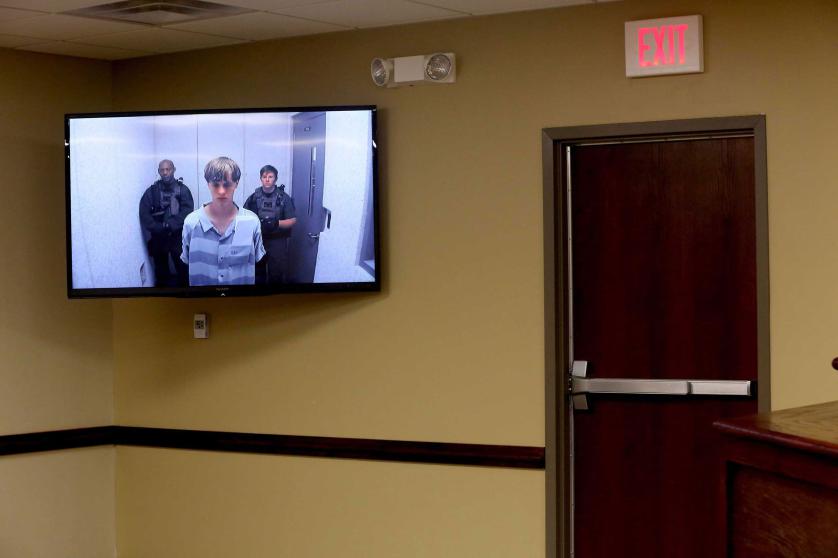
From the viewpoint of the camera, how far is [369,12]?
4312mm

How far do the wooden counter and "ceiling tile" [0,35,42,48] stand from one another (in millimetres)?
3836

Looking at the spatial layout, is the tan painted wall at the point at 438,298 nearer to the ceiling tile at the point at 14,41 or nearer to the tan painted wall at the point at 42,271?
the tan painted wall at the point at 42,271

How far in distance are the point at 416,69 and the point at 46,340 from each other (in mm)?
2203

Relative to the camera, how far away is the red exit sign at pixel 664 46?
13.2ft

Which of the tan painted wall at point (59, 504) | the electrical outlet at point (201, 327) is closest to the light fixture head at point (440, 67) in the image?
the electrical outlet at point (201, 327)

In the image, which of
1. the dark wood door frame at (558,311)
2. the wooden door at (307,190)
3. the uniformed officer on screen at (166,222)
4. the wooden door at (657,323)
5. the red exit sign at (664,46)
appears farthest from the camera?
the uniformed officer on screen at (166,222)

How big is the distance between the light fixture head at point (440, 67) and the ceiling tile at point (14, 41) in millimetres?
1784

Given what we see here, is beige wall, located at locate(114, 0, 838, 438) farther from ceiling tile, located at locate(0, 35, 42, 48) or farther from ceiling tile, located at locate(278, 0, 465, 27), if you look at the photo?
ceiling tile, located at locate(0, 35, 42, 48)

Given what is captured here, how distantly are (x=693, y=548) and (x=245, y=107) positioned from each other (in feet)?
9.02

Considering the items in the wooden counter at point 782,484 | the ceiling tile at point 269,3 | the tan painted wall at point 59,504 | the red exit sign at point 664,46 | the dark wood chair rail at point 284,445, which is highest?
the ceiling tile at point 269,3

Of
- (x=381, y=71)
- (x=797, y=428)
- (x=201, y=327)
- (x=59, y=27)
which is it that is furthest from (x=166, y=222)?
(x=797, y=428)

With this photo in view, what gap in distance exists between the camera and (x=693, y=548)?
13.7 feet

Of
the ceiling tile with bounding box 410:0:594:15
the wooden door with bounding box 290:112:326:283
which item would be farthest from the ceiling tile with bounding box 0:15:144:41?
the ceiling tile with bounding box 410:0:594:15

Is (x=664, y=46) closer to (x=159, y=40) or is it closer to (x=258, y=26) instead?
(x=258, y=26)
